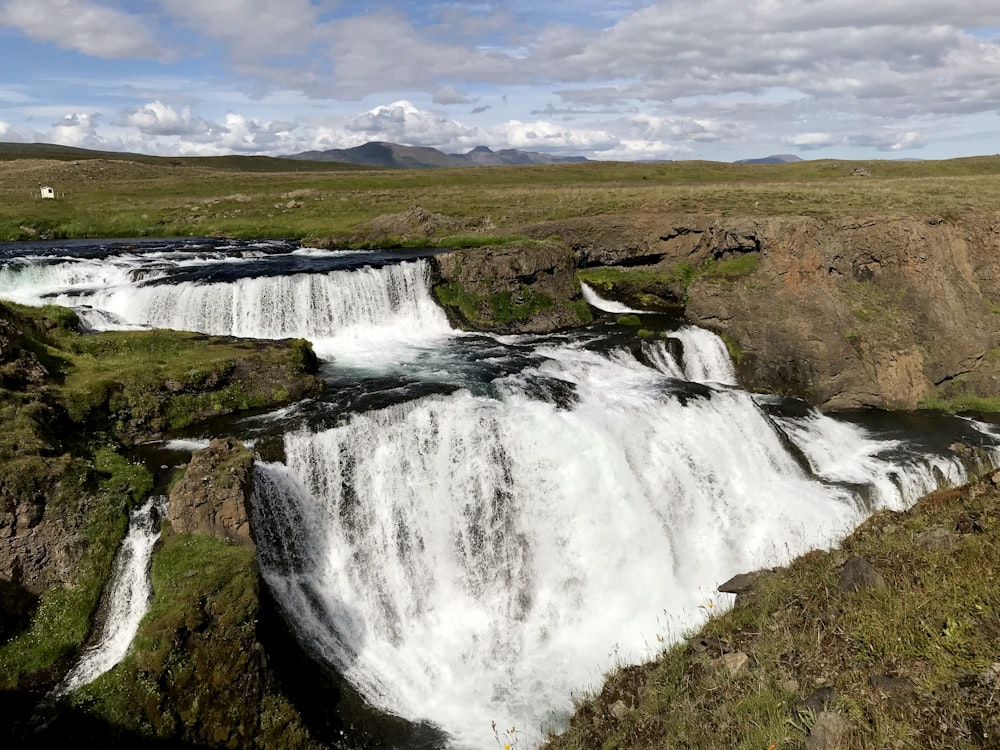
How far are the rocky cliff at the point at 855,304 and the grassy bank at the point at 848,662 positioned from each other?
17881mm

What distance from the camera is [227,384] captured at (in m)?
17.8

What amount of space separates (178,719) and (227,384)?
1000cm

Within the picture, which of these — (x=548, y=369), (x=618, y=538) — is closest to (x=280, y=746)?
(x=618, y=538)

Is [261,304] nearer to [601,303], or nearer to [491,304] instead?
[491,304]

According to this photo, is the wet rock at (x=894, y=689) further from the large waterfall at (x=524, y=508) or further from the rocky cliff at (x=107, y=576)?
the rocky cliff at (x=107, y=576)

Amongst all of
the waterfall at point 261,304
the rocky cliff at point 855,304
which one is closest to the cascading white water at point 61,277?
the waterfall at point 261,304

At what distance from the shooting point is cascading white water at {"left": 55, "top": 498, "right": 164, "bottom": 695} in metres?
9.95

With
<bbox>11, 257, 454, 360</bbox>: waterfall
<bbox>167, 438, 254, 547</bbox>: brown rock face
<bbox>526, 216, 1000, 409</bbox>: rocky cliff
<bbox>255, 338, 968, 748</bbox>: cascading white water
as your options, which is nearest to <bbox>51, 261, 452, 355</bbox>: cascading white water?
<bbox>11, 257, 454, 360</bbox>: waterfall

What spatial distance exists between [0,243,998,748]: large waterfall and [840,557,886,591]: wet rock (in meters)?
2.12

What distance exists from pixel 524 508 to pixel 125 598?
8.64 metres

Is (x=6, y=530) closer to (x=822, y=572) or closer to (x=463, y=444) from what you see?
(x=463, y=444)

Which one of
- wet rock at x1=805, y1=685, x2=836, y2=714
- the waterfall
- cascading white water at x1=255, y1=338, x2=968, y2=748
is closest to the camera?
wet rock at x1=805, y1=685, x2=836, y2=714

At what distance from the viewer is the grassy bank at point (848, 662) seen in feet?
17.6

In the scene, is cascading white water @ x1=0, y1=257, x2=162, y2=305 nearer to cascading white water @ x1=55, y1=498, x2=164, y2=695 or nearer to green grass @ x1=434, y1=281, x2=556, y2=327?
green grass @ x1=434, y1=281, x2=556, y2=327
